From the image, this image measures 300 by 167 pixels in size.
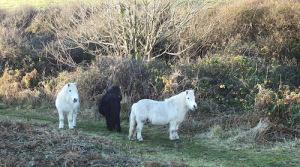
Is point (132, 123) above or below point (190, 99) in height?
below

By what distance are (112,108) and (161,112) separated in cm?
172

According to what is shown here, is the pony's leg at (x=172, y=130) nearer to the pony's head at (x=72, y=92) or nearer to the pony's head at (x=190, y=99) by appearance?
the pony's head at (x=190, y=99)

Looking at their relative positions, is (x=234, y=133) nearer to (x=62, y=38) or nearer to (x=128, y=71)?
(x=128, y=71)

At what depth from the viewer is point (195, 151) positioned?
1171 cm

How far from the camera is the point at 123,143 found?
→ 12.1m

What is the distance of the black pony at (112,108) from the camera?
1382 cm

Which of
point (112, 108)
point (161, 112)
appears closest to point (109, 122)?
point (112, 108)

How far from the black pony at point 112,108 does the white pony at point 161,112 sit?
1122 millimetres

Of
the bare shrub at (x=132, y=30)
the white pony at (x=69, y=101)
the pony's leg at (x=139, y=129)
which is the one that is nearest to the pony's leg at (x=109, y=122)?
the white pony at (x=69, y=101)

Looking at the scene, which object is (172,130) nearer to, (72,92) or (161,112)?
(161,112)

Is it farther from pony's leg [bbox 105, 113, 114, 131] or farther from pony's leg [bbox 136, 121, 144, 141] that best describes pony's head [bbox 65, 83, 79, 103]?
pony's leg [bbox 136, 121, 144, 141]

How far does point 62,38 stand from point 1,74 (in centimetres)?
307

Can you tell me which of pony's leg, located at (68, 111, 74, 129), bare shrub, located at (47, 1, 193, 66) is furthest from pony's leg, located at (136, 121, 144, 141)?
bare shrub, located at (47, 1, 193, 66)

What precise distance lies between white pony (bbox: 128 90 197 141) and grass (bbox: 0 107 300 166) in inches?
13.5
